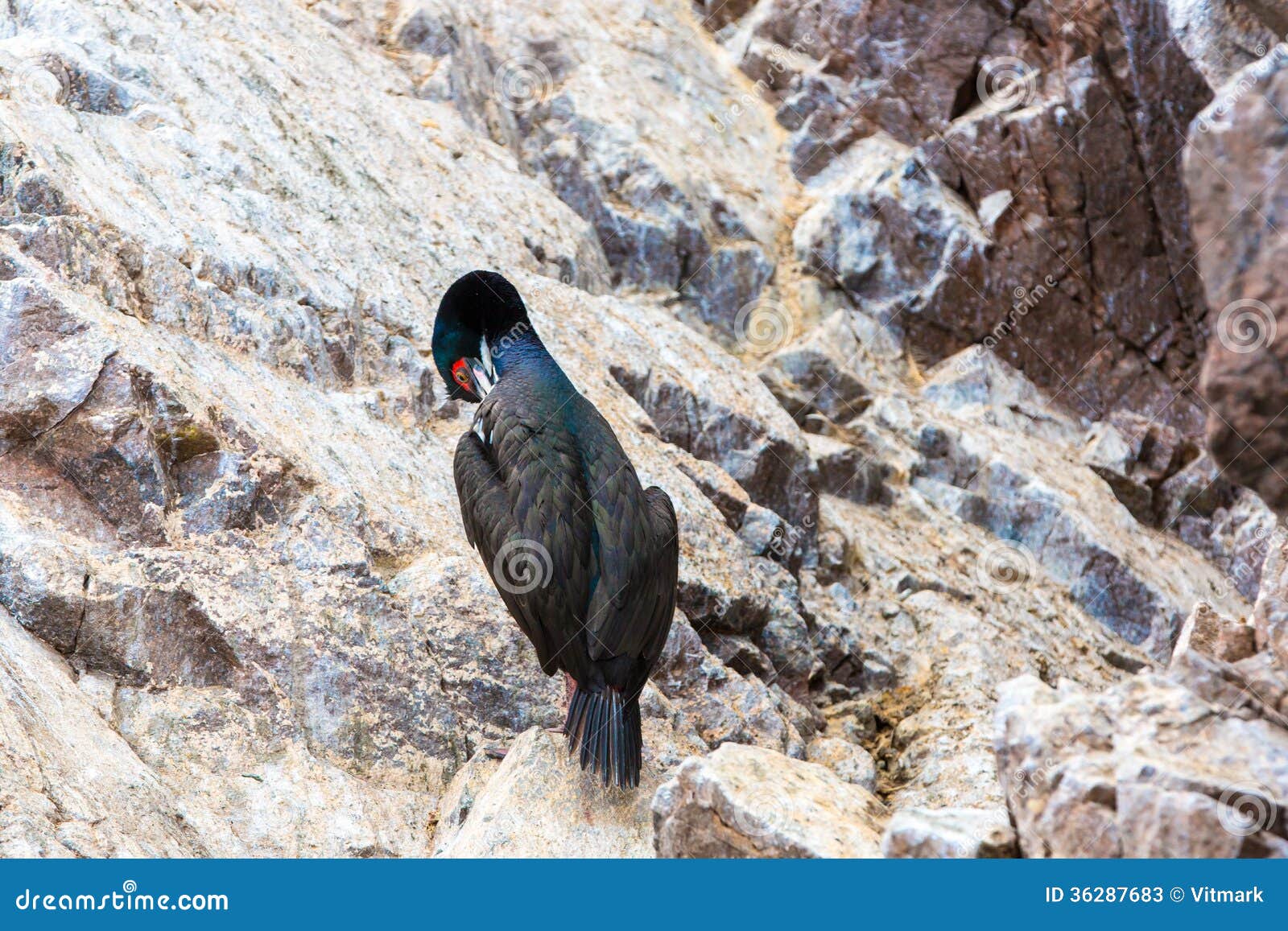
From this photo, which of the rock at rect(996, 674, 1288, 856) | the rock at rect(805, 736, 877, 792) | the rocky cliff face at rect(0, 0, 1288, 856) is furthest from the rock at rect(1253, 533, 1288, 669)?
the rock at rect(805, 736, 877, 792)

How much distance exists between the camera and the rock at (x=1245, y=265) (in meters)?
3.55

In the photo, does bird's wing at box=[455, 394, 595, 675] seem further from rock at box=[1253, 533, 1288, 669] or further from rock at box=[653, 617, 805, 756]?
rock at box=[1253, 533, 1288, 669]

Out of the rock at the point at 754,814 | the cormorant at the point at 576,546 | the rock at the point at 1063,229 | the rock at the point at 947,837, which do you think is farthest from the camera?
the rock at the point at 1063,229

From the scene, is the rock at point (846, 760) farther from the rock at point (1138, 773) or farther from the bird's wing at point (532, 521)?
the rock at point (1138, 773)

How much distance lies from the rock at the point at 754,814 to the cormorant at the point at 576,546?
2.67ft

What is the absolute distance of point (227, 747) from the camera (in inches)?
244

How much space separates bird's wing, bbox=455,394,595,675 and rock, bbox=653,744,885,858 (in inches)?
46.1

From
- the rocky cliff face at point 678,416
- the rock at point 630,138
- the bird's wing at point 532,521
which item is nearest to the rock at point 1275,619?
the rocky cliff face at point 678,416

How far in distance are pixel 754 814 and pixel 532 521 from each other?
1.94m

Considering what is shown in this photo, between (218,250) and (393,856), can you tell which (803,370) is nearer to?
(218,250)

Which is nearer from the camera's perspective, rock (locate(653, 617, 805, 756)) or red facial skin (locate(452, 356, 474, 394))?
red facial skin (locate(452, 356, 474, 394))

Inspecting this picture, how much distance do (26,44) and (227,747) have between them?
19.3 feet

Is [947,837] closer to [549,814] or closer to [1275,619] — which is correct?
[1275,619]

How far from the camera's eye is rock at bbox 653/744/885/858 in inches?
181
